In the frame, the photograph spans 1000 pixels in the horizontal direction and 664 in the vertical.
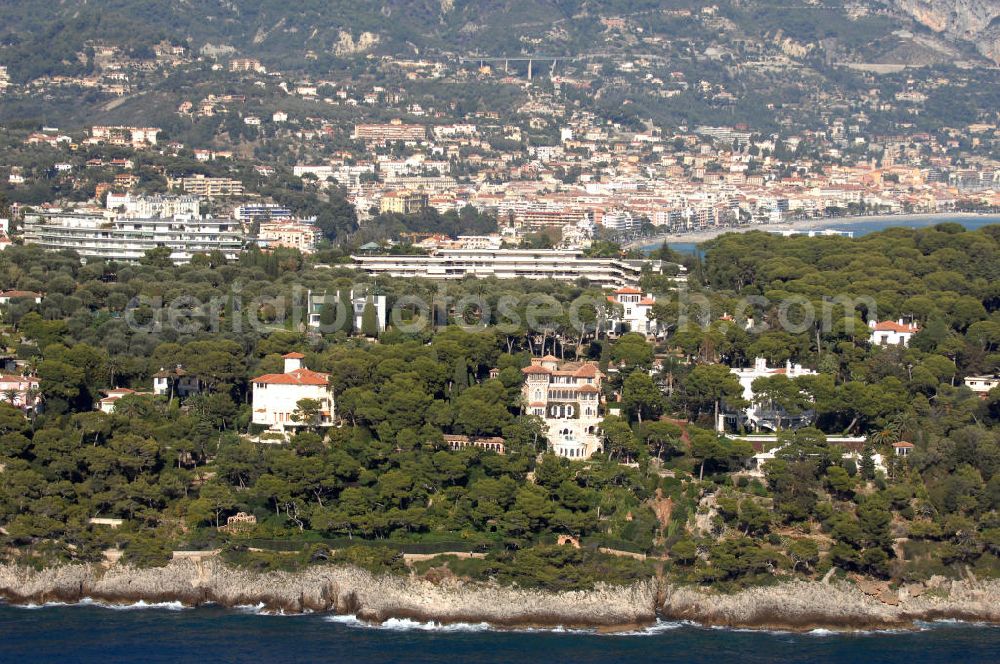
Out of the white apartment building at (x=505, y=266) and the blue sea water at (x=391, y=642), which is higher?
the white apartment building at (x=505, y=266)

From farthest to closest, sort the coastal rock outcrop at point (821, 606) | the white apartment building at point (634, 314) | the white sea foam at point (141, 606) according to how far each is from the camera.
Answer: the white apartment building at point (634, 314), the white sea foam at point (141, 606), the coastal rock outcrop at point (821, 606)

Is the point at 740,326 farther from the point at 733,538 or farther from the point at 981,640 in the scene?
the point at 981,640

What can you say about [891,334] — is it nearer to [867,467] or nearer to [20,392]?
[867,467]

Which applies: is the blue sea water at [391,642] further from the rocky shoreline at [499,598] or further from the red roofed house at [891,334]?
the red roofed house at [891,334]

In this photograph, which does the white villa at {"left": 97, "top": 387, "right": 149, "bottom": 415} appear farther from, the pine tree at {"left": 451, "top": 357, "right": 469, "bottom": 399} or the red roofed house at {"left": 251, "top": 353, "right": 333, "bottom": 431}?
the pine tree at {"left": 451, "top": 357, "right": 469, "bottom": 399}

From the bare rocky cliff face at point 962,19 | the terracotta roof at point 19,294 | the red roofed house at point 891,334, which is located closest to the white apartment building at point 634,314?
the red roofed house at point 891,334

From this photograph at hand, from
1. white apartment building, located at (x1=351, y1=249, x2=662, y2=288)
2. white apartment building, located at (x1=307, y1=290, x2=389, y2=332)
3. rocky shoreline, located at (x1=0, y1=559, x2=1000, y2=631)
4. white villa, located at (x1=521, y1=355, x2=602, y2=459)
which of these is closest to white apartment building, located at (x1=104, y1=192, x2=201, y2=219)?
white apartment building, located at (x1=351, y1=249, x2=662, y2=288)
